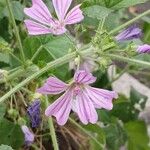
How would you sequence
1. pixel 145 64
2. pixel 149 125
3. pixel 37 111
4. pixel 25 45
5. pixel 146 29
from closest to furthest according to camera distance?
pixel 145 64, pixel 37 111, pixel 25 45, pixel 146 29, pixel 149 125

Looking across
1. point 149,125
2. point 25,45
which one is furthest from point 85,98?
point 149,125

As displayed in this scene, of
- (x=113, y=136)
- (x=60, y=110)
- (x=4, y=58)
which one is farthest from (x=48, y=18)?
(x=113, y=136)

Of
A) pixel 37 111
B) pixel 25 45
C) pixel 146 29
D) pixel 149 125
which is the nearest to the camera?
pixel 37 111

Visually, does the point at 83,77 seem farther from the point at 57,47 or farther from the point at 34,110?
the point at 57,47

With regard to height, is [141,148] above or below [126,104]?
below

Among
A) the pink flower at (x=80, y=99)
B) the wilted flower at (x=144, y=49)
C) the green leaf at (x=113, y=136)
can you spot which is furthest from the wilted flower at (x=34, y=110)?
the green leaf at (x=113, y=136)

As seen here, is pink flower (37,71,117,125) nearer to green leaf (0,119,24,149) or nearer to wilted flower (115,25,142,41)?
wilted flower (115,25,142,41)

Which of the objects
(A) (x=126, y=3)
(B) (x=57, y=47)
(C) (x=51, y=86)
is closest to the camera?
(C) (x=51, y=86)

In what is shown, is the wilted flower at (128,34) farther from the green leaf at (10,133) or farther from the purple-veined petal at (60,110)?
the green leaf at (10,133)

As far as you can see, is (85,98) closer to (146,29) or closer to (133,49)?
(133,49)
